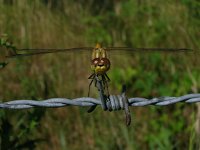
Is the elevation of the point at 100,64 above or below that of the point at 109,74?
below

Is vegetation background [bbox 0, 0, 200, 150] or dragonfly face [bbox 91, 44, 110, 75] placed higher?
vegetation background [bbox 0, 0, 200, 150]

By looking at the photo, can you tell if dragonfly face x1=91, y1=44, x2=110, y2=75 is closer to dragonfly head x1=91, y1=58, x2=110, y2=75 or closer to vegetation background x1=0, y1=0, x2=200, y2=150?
dragonfly head x1=91, y1=58, x2=110, y2=75

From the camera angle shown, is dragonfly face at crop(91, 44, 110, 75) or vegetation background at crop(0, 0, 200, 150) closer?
dragonfly face at crop(91, 44, 110, 75)

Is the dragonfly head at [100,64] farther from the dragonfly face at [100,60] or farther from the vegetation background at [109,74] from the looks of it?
the vegetation background at [109,74]

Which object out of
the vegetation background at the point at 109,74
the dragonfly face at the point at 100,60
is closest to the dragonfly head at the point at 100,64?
the dragonfly face at the point at 100,60

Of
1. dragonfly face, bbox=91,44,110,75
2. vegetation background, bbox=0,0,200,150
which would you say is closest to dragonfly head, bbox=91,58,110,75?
dragonfly face, bbox=91,44,110,75

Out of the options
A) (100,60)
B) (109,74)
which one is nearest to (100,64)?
(100,60)

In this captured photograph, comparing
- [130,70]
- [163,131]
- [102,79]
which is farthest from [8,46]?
[130,70]

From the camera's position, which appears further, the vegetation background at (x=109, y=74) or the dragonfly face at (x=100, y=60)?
the vegetation background at (x=109, y=74)

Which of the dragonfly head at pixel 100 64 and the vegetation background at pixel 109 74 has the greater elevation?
the vegetation background at pixel 109 74

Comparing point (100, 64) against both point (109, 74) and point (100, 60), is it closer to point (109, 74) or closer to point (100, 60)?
point (100, 60)
